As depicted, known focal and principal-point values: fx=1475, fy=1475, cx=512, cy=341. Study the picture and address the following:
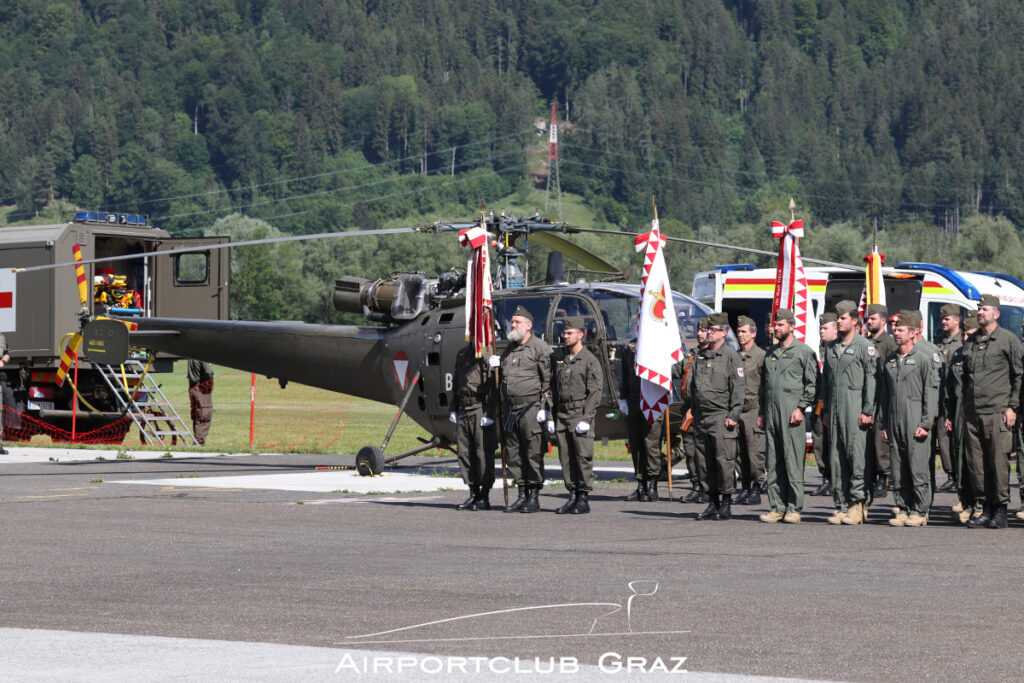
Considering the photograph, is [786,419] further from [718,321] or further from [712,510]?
[718,321]

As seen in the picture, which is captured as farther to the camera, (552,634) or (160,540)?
(160,540)

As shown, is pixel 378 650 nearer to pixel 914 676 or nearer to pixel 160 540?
pixel 914 676

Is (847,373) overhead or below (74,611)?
overhead

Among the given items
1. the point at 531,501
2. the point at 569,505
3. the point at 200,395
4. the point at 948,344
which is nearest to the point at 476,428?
the point at 531,501

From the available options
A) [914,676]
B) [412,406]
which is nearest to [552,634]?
[914,676]

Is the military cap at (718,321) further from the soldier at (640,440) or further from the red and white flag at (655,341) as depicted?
the soldier at (640,440)

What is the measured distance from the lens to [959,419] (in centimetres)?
1266

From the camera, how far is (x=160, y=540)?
11086 mm

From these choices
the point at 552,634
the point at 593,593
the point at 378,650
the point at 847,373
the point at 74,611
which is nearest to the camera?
the point at 378,650

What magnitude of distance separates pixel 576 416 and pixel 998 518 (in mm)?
3686

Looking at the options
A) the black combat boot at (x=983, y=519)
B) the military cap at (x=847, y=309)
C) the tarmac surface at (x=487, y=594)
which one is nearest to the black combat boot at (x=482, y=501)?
the tarmac surface at (x=487, y=594)

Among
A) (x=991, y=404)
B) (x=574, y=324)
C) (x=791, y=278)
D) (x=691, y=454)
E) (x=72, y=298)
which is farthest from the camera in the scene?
(x=72, y=298)

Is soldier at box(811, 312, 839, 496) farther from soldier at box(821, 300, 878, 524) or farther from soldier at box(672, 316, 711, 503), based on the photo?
soldier at box(672, 316, 711, 503)

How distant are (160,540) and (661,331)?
222 inches
